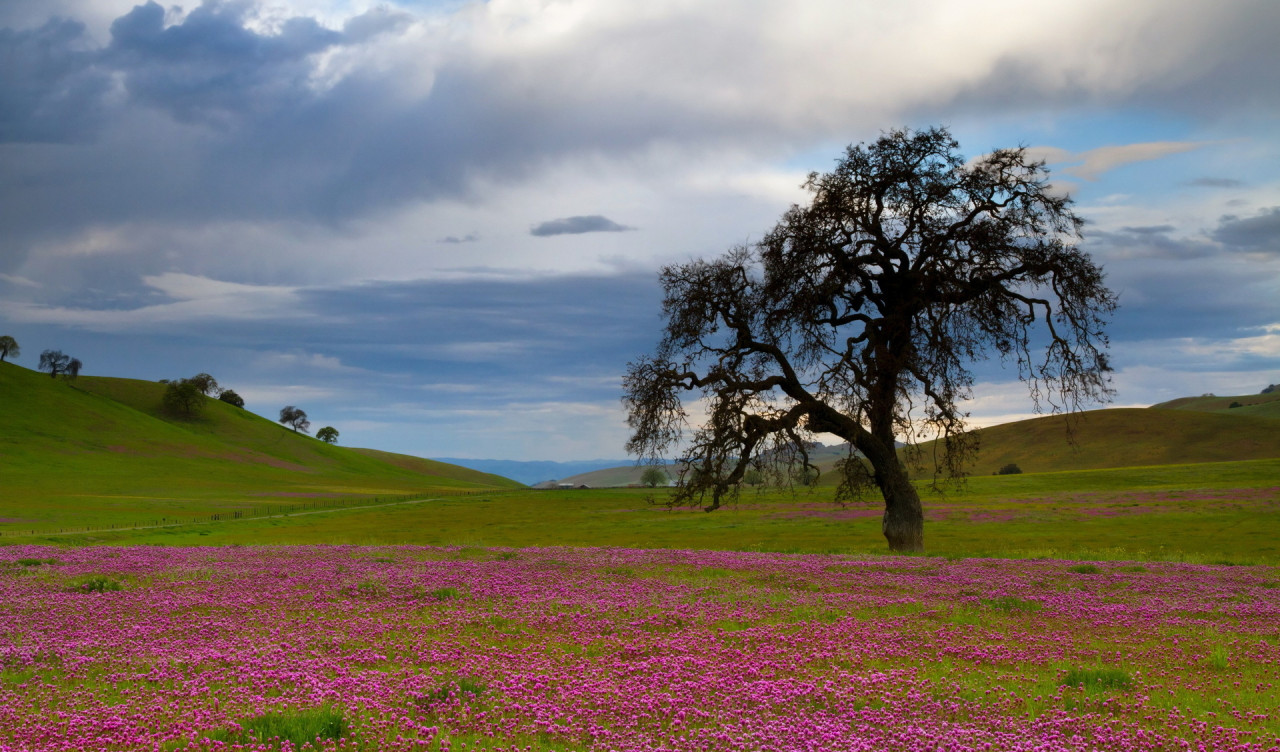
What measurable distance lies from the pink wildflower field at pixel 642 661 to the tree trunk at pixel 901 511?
9850mm

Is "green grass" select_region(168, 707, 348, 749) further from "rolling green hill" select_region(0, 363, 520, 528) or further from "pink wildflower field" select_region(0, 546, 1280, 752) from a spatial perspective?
"rolling green hill" select_region(0, 363, 520, 528)

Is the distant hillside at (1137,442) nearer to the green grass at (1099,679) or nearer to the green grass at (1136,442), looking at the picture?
the green grass at (1136,442)

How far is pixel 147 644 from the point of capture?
1178 cm

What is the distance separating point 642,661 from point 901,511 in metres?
22.2

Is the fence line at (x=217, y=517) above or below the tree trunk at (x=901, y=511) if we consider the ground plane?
below

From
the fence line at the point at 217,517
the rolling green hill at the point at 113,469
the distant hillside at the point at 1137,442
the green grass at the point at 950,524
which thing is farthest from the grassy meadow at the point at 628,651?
the distant hillside at the point at 1137,442

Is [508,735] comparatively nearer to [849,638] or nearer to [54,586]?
[849,638]

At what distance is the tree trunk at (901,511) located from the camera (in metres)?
30.1

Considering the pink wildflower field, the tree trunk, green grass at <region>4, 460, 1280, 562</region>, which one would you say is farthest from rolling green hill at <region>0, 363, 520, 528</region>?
the tree trunk

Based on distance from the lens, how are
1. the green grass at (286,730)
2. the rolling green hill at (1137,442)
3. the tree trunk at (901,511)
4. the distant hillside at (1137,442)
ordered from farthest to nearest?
the distant hillside at (1137,442)
the rolling green hill at (1137,442)
the tree trunk at (901,511)
the green grass at (286,730)

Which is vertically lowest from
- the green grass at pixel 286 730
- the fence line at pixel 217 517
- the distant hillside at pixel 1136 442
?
the fence line at pixel 217 517

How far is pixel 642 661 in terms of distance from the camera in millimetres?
10492

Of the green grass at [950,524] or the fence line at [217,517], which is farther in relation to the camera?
the fence line at [217,517]

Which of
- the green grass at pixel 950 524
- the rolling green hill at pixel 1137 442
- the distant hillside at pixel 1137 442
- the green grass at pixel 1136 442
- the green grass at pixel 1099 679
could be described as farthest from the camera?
the distant hillside at pixel 1137 442
